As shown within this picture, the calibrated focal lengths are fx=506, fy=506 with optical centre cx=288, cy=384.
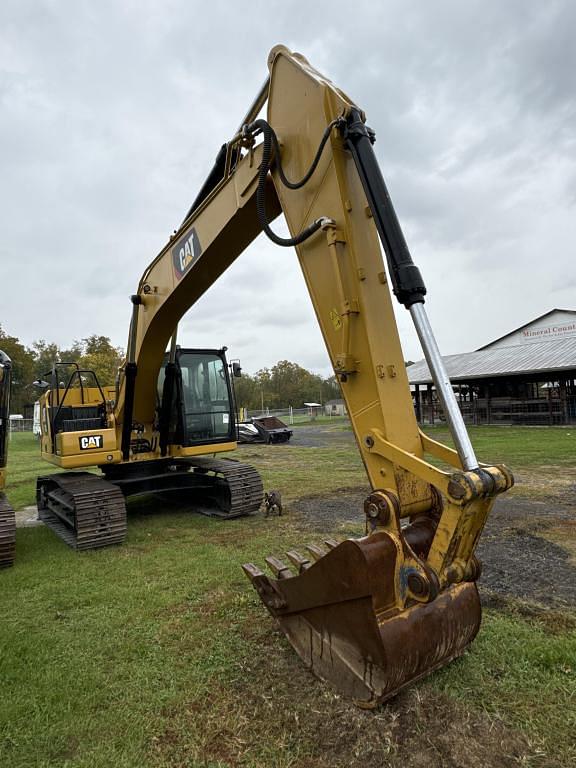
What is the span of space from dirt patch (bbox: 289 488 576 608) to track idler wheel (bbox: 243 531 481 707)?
4.77ft

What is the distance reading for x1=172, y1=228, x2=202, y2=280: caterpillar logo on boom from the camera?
5145 millimetres

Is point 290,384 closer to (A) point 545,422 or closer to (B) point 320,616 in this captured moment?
(A) point 545,422

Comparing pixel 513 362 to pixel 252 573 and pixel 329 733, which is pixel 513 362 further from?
pixel 329 733

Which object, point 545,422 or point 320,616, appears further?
point 545,422

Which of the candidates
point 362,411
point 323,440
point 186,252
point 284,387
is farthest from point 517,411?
point 284,387

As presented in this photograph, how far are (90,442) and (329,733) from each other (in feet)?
16.7

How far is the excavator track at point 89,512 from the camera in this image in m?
5.76

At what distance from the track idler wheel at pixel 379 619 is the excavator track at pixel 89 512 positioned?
12.1 ft

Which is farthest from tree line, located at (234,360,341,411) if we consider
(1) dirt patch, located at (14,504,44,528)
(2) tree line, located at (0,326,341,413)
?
(1) dirt patch, located at (14,504,44,528)

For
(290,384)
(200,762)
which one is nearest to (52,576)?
(200,762)

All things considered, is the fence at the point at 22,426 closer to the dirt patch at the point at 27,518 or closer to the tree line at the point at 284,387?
the tree line at the point at 284,387

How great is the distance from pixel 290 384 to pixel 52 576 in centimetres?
6494

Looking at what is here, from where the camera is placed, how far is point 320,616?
287cm

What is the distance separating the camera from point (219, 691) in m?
2.81
